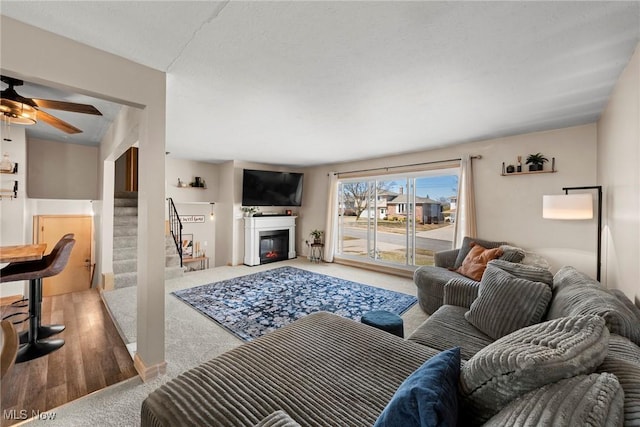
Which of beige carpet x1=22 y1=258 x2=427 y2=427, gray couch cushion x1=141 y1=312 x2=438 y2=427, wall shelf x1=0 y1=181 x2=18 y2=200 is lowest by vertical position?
beige carpet x1=22 y1=258 x2=427 y2=427

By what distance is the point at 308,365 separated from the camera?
130 cm

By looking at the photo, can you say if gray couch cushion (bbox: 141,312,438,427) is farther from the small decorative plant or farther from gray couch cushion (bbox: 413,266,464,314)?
the small decorative plant

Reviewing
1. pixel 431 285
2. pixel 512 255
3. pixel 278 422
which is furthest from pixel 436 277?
pixel 278 422

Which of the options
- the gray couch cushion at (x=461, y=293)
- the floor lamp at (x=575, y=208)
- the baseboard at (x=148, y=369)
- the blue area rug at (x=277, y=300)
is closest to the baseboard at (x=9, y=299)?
the blue area rug at (x=277, y=300)

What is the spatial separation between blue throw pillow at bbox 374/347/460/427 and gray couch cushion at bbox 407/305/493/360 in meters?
0.86

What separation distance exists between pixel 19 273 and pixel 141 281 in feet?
4.04

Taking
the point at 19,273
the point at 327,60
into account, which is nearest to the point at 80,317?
the point at 19,273

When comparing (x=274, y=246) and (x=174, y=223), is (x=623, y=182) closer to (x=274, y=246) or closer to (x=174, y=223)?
(x=274, y=246)

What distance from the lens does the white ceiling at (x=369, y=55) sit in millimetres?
1423

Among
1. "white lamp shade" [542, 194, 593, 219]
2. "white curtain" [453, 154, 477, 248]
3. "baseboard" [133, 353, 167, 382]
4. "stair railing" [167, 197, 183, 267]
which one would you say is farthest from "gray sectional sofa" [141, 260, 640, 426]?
"stair railing" [167, 197, 183, 267]

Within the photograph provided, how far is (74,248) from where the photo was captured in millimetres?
4293

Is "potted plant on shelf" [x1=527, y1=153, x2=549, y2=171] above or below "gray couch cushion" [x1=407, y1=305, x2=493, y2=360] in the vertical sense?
above

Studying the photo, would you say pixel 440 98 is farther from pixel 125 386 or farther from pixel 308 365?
pixel 125 386

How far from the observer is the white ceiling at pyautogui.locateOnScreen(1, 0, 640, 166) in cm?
142
